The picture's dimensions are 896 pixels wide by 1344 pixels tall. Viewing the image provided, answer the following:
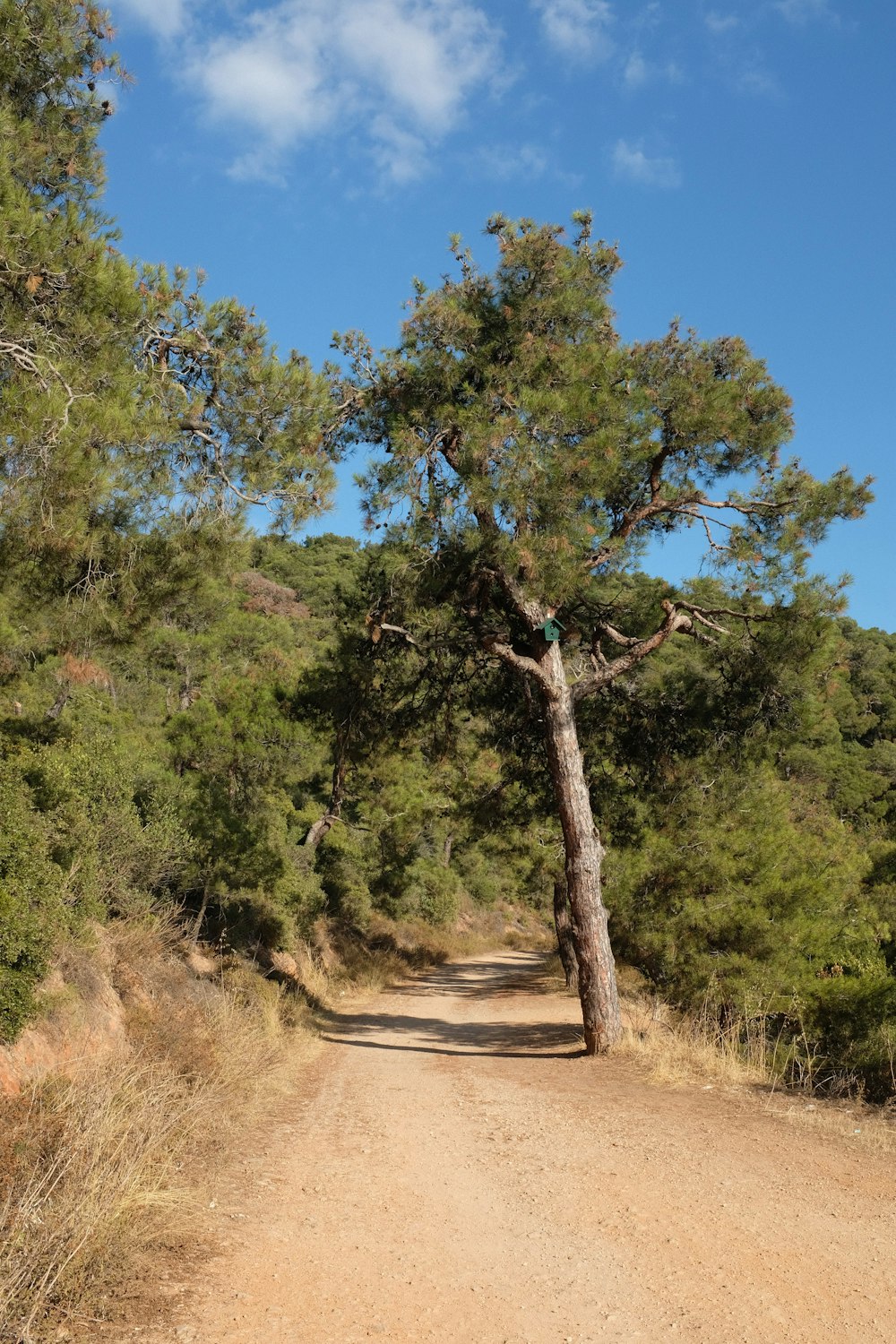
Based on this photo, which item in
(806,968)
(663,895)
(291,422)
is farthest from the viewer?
(663,895)

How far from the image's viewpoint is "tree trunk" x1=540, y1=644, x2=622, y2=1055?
33.1 ft

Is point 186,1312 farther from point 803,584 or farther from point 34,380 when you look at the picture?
point 803,584

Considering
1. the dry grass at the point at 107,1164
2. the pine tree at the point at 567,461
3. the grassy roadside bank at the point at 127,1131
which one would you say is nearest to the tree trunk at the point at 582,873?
the pine tree at the point at 567,461

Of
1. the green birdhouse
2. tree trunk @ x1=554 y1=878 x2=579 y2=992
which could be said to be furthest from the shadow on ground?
the green birdhouse

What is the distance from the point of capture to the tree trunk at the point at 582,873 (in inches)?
398

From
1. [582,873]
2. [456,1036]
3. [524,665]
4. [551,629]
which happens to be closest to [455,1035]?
[456,1036]

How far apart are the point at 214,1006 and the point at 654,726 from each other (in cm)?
674

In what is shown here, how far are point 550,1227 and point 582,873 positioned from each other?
5798 mm

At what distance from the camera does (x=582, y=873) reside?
33.9 ft

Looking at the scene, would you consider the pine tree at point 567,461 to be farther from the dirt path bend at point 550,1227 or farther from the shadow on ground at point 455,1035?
the dirt path bend at point 550,1227

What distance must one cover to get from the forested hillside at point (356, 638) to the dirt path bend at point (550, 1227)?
2.34 metres

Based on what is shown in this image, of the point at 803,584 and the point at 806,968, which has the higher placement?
the point at 803,584

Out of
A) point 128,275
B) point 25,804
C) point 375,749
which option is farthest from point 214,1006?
point 128,275

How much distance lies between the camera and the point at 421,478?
10406mm
